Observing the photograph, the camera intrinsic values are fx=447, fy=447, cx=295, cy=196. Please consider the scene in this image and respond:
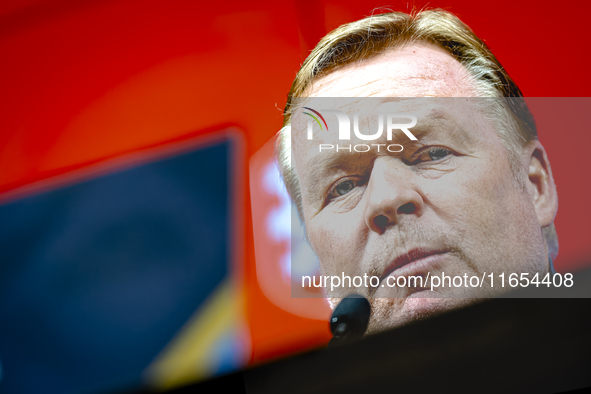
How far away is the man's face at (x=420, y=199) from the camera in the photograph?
130 centimetres

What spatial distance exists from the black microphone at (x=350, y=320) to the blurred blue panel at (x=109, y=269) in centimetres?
80

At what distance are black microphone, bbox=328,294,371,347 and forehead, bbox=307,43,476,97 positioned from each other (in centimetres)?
75

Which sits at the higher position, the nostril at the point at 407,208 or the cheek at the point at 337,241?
the nostril at the point at 407,208

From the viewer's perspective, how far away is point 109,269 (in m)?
1.83

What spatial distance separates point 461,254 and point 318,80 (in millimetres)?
791

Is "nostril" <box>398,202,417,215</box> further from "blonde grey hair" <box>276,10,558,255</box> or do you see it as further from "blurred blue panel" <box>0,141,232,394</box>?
"blurred blue panel" <box>0,141,232,394</box>

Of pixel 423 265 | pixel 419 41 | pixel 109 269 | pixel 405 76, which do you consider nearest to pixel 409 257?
pixel 423 265

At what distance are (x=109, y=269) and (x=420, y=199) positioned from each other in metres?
1.27

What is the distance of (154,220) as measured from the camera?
73.2 inches

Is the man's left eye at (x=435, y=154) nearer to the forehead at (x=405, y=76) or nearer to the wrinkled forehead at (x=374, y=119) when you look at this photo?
the wrinkled forehead at (x=374, y=119)

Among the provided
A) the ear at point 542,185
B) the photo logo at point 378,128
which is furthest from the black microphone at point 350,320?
the ear at point 542,185

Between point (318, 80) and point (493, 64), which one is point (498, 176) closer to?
point (493, 64)

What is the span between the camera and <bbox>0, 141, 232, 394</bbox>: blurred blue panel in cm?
175

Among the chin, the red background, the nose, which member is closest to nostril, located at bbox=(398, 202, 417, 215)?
the nose
